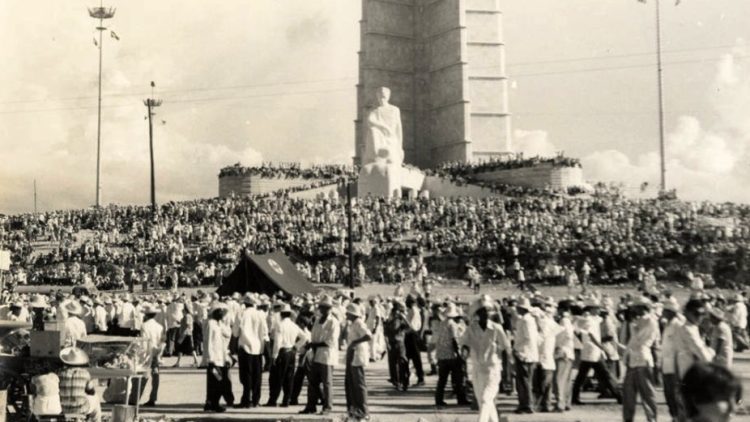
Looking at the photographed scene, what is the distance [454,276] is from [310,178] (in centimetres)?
2505

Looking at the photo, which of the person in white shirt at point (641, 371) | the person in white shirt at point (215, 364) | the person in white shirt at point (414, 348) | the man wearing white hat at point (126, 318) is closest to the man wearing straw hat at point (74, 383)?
the person in white shirt at point (215, 364)

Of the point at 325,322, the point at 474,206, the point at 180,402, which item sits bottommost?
the point at 180,402

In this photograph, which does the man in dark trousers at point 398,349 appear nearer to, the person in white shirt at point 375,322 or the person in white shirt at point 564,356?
the person in white shirt at point 564,356

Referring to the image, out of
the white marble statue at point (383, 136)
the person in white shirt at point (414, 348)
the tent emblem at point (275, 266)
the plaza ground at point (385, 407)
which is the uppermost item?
the white marble statue at point (383, 136)

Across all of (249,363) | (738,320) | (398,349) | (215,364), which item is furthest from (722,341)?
(738,320)

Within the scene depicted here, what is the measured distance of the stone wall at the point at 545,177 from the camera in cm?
5169

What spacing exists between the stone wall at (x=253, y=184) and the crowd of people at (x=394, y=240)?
9.91 metres

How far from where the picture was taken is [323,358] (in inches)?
433

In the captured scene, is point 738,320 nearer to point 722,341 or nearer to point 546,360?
point 546,360

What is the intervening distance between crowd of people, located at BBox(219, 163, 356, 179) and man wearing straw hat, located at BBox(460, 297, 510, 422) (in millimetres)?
44431

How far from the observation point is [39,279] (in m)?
33.9

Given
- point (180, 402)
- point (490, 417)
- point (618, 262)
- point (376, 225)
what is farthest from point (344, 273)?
point (490, 417)

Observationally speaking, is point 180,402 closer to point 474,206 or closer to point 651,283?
point 651,283

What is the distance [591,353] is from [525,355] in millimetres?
1149
